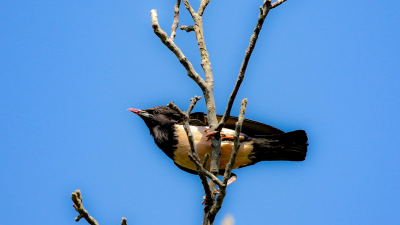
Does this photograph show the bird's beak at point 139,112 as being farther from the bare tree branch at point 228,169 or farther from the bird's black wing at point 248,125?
the bare tree branch at point 228,169

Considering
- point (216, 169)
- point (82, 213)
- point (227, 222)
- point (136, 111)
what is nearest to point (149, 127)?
point (136, 111)

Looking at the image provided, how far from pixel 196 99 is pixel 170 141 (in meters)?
1.90

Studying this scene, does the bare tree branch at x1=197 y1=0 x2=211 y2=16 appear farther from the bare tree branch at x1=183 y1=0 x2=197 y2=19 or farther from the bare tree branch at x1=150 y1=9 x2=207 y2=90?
the bare tree branch at x1=150 y1=9 x2=207 y2=90

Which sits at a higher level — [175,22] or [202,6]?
[202,6]

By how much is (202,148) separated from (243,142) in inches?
25.3

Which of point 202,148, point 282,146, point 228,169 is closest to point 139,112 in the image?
point 202,148

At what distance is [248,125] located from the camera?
18.4ft

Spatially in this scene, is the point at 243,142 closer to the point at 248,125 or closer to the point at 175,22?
the point at 248,125

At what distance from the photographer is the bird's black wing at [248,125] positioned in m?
5.54

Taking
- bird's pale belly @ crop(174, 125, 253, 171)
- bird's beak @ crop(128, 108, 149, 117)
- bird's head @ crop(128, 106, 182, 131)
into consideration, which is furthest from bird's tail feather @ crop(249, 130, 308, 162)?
bird's beak @ crop(128, 108, 149, 117)

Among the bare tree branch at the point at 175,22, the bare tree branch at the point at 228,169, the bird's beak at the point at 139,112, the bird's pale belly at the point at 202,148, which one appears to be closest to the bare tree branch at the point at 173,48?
the bare tree branch at the point at 175,22

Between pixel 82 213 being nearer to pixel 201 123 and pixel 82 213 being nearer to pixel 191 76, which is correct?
pixel 191 76

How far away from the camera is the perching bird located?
5453mm

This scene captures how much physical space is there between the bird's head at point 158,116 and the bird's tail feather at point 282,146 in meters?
1.30
